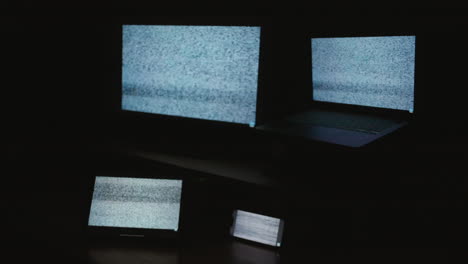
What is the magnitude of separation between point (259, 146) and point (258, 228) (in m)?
0.41

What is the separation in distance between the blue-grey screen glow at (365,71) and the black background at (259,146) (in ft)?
0.11

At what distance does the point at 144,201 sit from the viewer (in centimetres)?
159

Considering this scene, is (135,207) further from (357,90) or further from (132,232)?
(357,90)

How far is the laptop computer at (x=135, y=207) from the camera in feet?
5.09

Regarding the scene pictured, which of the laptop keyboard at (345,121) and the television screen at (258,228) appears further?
the television screen at (258,228)

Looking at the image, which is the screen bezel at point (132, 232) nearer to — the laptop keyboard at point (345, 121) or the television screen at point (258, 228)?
the television screen at point (258, 228)

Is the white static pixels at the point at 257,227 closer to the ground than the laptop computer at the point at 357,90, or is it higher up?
closer to the ground

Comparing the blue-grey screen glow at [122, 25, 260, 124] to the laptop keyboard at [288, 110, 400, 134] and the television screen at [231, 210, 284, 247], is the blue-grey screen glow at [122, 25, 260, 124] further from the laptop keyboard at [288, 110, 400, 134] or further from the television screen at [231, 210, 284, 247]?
the television screen at [231, 210, 284, 247]

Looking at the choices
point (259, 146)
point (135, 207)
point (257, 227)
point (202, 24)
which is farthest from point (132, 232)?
point (202, 24)

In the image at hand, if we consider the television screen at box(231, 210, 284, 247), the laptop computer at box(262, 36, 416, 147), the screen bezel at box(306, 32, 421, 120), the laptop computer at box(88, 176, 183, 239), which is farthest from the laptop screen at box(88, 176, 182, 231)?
the screen bezel at box(306, 32, 421, 120)

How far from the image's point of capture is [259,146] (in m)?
1.83

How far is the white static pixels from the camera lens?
149 centimetres

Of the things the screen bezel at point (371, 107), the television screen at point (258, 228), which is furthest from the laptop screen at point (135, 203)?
the screen bezel at point (371, 107)

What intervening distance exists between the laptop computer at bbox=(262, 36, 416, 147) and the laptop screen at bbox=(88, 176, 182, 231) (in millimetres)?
467
